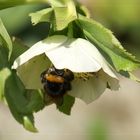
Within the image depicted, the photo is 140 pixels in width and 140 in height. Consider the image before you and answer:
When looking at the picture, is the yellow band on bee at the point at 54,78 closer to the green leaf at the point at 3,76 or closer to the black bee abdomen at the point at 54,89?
the black bee abdomen at the point at 54,89

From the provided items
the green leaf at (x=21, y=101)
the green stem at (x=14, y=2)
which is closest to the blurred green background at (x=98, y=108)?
the green leaf at (x=21, y=101)

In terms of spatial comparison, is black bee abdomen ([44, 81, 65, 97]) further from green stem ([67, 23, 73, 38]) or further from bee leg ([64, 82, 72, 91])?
green stem ([67, 23, 73, 38])

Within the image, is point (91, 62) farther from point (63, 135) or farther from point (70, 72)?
point (63, 135)

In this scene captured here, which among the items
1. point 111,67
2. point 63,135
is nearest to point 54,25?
point 111,67

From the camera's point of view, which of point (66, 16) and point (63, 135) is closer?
point (66, 16)

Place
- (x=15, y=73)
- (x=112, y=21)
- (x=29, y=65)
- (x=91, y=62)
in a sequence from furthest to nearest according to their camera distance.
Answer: (x=112, y=21), (x=15, y=73), (x=29, y=65), (x=91, y=62)

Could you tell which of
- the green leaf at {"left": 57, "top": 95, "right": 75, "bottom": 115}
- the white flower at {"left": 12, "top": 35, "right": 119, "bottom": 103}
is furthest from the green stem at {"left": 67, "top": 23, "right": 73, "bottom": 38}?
the green leaf at {"left": 57, "top": 95, "right": 75, "bottom": 115}

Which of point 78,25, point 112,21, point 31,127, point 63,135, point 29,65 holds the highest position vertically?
point 78,25

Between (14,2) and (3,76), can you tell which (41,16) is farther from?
(3,76)
